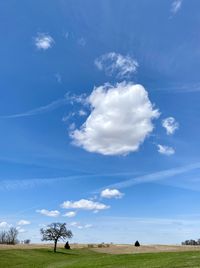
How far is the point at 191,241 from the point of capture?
629ft

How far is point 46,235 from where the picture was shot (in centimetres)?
11994

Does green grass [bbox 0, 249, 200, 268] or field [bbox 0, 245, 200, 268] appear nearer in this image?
green grass [bbox 0, 249, 200, 268]

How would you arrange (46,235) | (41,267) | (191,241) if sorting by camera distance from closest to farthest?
1. (41,267)
2. (46,235)
3. (191,241)

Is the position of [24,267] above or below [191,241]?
below

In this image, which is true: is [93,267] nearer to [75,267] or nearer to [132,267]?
[75,267]

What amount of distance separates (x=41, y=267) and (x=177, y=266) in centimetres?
2899

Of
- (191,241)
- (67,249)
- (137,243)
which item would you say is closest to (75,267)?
(67,249)

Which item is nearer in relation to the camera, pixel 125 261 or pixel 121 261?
pixel 125 261

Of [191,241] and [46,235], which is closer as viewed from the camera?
[46,235]

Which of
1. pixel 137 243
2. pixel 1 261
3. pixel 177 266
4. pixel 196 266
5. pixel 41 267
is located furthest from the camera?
pixel 137 243

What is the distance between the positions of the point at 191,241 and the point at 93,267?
504 feet

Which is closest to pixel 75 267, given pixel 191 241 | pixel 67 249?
pixel 67 249

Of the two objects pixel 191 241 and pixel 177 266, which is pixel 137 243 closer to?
pixel 191 241

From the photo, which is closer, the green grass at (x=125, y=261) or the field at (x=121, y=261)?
the green grass at (x=125, y=261)
